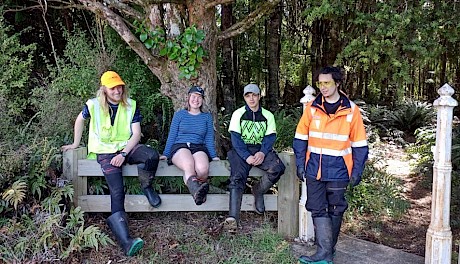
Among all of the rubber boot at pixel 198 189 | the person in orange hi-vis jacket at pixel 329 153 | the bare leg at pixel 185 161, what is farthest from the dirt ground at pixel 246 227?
the person in orange hi-vis jacket at pixel 329 153

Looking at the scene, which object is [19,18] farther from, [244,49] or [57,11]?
[244,49]

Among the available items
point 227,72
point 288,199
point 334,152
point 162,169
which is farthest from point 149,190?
point 227,72

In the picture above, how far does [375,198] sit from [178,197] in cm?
346

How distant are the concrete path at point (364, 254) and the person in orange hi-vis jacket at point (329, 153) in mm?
336

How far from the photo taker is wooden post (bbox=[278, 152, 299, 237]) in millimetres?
4488

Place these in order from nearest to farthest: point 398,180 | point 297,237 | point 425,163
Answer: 1. point 297,237
2. point 398,180
3. point 425,163

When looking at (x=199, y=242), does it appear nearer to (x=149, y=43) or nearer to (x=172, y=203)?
(x=172, y=203)

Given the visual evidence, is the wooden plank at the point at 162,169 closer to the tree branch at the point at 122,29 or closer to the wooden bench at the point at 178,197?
the wooden bench at the point at 178,197

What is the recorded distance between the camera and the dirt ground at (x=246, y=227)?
13.3 ft

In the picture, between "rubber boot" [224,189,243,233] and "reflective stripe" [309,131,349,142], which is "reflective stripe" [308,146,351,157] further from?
"rubber boot" [224,189,243,233]

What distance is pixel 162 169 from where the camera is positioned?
446 cm

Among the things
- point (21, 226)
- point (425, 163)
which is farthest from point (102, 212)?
point (425, 163)

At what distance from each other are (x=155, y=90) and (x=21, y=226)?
290cm

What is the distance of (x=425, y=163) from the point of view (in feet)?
28.0
